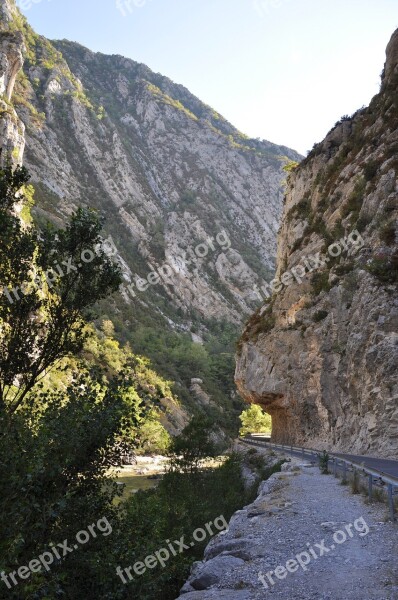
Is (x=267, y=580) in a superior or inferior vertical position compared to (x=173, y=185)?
inferior

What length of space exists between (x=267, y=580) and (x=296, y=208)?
146ft

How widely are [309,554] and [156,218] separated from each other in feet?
511

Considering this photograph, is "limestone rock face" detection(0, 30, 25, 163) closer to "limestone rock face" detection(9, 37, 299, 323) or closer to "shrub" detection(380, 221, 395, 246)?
"limestone rock face" detection(9, 37, 299, 323)

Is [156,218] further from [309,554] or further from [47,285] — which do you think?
[309,554]

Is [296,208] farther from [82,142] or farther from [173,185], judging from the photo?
[173,185]

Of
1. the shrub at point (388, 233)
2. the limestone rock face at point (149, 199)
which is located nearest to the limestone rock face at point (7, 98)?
the limestone rock face at point (149, 199)

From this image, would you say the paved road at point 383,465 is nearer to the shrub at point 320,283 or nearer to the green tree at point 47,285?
the green tree at point 47,285

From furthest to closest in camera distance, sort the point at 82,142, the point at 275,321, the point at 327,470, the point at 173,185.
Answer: the point at 173,185 < the point at 82,142 < the point at 275,321 < the point at 327,470

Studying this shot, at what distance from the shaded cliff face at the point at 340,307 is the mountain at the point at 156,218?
200ft

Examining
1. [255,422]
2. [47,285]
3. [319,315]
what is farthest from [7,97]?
[47,285]

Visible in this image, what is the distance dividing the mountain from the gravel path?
85178 millimetres

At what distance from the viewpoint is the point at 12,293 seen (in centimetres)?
1317

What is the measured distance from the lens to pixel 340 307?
28.5 metres

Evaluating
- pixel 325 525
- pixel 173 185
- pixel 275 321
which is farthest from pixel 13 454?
pixel 173 185
